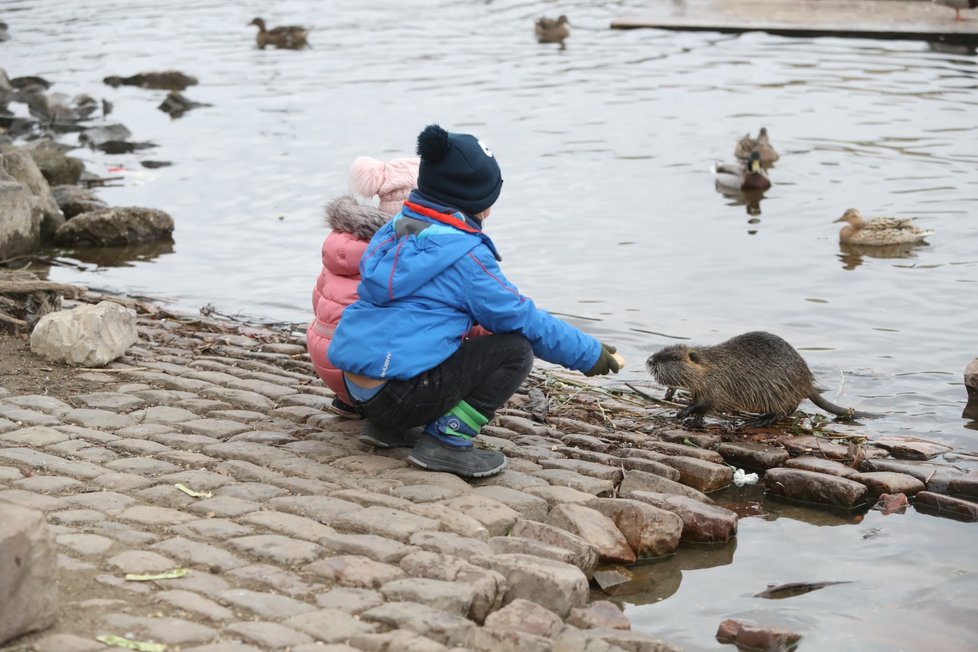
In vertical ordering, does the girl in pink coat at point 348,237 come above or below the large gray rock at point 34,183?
above

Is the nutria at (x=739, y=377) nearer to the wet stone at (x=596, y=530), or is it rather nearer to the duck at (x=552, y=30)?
the wet stone at (x=596, y=530)

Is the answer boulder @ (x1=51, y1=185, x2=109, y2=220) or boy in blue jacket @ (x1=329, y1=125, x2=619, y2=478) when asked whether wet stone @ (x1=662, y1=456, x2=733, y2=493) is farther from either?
boulder @ (x1=51, y1=185, x2=109, y2=220)

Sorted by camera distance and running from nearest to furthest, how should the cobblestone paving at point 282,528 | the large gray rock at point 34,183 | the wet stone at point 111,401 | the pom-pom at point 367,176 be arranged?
the cobblestone paving at point 282,528 < the pom-pom at point 367,176 < the wet stone at point 111,401 < the large gray rock at point 34,183

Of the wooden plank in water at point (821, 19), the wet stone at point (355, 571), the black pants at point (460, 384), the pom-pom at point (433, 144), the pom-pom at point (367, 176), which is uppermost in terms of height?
the pom-pom at point (433, 144)

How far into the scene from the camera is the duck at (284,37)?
26656mm

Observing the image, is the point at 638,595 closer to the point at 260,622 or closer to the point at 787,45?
the point at 260,622

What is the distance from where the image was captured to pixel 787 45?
77.4 feet

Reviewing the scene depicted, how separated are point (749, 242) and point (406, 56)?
13.6 m

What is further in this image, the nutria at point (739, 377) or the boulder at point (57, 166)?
the boulder at point (57, 166)

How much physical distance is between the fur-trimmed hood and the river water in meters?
2.28

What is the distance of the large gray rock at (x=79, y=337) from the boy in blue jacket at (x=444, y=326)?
7.37ft

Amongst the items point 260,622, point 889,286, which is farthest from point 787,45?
point 260,622

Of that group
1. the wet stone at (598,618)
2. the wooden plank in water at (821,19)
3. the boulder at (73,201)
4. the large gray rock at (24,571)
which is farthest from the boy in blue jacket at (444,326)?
the wooden plank in water at (821,19)

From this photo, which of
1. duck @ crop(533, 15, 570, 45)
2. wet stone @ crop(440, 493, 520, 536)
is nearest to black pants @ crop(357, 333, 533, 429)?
wet stone @ crop(440, 493, 520, 536)
